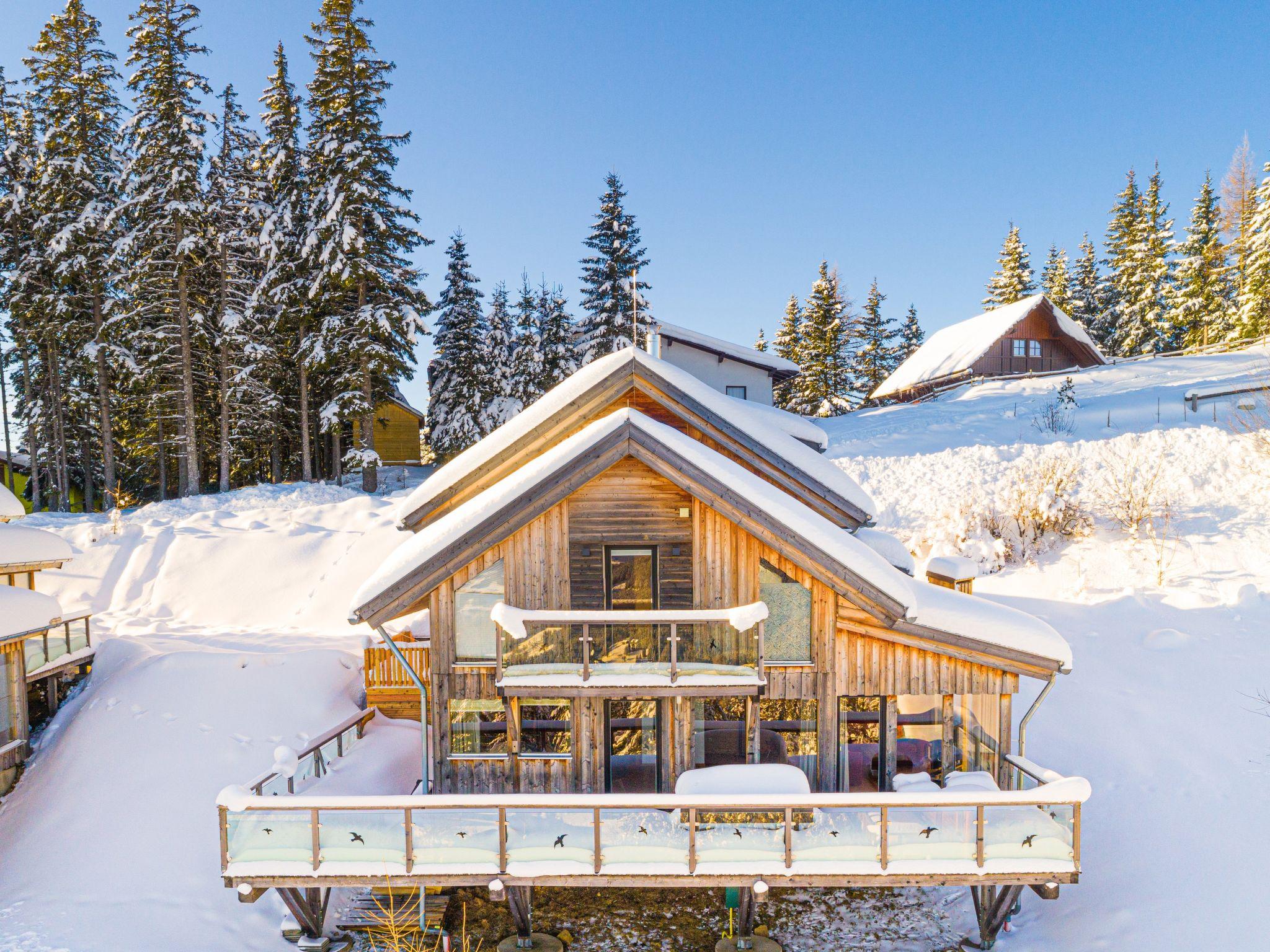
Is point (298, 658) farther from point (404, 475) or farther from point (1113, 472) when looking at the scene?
point (1113, 472)

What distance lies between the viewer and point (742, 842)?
28.5 ft

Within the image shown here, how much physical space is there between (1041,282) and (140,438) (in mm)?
64076

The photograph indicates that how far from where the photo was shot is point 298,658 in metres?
15.8

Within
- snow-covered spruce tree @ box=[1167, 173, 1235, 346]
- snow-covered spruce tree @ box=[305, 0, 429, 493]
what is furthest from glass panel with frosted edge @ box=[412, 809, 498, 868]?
snow-covered spruce tree @ box=[1167, 173, 1235, 346]

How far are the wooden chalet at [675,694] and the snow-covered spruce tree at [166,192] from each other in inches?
895

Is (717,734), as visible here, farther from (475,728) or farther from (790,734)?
(475,728)

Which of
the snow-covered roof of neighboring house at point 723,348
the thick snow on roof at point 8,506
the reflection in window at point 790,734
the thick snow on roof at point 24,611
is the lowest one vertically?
the reflection in window at point 790,734

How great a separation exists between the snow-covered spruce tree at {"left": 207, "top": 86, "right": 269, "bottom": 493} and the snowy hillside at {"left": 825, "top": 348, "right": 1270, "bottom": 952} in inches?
1058

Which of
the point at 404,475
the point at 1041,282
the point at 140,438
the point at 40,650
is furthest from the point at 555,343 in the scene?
the point at 1041,282

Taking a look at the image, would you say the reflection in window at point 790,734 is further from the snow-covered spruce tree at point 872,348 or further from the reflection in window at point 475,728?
the snow-covered spruce tree at point 872,348

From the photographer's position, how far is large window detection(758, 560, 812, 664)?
10.4 meters

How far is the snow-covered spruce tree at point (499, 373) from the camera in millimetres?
33250

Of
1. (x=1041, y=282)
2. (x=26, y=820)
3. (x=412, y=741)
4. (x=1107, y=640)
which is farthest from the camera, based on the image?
(x=1041, y=282)

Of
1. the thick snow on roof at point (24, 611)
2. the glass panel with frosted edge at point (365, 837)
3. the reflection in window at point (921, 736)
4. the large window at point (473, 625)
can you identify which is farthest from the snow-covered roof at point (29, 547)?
the reflection in window at point (921, 736)
